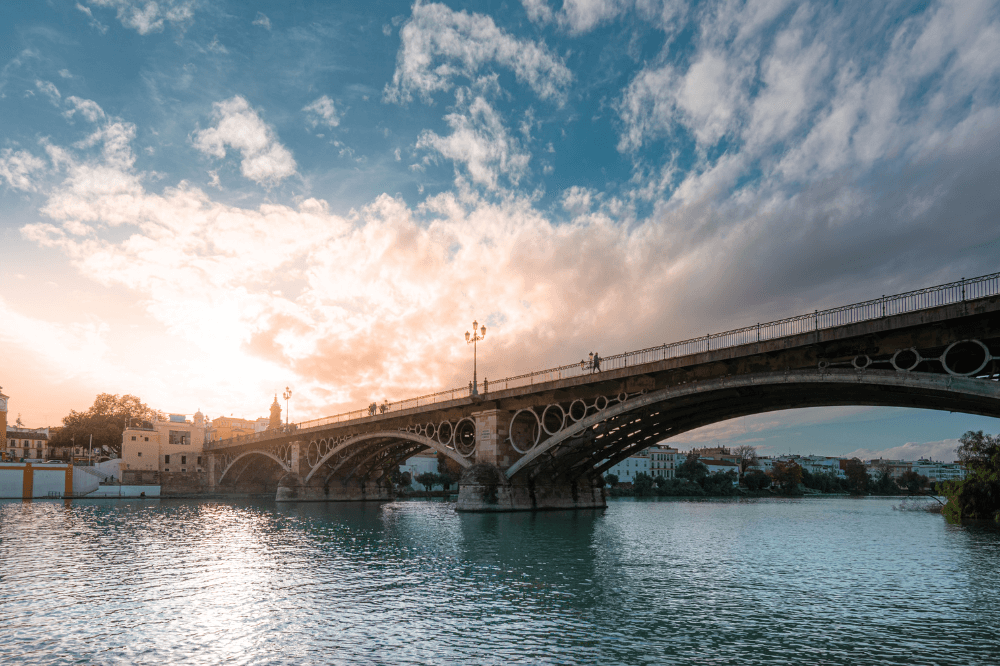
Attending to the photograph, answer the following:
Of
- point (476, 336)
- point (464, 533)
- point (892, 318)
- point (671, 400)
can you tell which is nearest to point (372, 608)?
point (464, 533)

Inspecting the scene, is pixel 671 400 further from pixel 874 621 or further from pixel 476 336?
pixel 874 621

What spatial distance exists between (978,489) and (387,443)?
166ft

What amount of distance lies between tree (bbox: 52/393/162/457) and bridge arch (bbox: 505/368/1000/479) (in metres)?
107

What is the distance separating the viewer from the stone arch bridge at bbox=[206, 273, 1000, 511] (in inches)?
1012

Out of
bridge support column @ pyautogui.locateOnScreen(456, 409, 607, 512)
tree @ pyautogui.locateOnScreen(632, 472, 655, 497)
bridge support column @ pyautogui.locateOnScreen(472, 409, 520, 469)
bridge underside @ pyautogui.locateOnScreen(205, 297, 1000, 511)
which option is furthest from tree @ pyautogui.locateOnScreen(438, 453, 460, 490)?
bridge support column @ pyautogui.locateOnScreen(472, 409, 520, 469)

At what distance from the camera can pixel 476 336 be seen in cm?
4931

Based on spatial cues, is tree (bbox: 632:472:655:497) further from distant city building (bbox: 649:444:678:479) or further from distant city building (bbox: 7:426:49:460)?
distant city building (bbox: 7:426:49:460)

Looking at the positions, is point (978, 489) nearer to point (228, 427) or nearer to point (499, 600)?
point (499, 600)

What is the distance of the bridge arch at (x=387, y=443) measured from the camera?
5284cm

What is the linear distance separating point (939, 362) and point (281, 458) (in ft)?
251

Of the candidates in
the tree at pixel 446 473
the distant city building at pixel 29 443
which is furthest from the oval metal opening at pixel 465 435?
the distant city building at pixel 29 443

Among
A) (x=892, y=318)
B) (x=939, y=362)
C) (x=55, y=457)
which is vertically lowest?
(x=55, y=457)

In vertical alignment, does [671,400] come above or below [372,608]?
above

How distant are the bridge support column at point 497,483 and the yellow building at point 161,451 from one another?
75.2m
